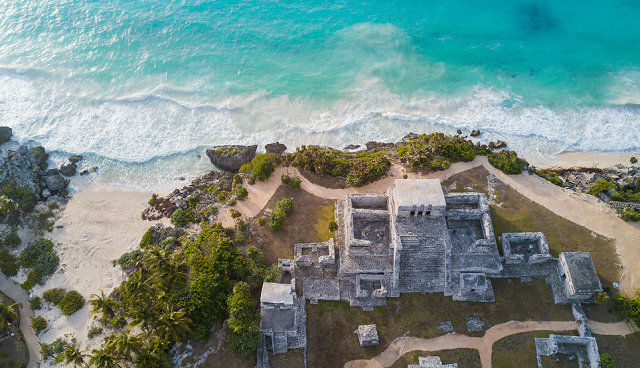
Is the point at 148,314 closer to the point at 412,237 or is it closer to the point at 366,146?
the point at 412,237

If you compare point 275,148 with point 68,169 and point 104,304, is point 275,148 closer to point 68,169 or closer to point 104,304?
point 104,304

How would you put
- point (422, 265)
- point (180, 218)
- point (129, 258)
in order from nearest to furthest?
point (422, 265), point (129, 258), point (180, 218)

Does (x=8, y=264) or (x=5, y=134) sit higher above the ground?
(x=5, y=134)

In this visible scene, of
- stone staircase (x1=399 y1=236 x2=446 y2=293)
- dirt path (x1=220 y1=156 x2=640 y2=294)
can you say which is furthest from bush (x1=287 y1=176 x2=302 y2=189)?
stone staircase (x1=399 y1=236 x2=446 y2=293)

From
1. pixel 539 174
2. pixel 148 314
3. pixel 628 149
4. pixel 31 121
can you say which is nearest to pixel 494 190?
pixel 539 174

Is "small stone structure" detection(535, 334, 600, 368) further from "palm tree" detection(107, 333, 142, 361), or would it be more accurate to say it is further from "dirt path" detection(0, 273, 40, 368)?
"dirt path" detection(0, 273, 40, 368)

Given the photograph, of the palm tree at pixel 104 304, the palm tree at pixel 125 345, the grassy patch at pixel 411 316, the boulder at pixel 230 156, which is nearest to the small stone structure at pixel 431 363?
the grassy patch at pixel 411 316

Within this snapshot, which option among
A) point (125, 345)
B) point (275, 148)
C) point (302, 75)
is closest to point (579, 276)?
point (275, 148)
